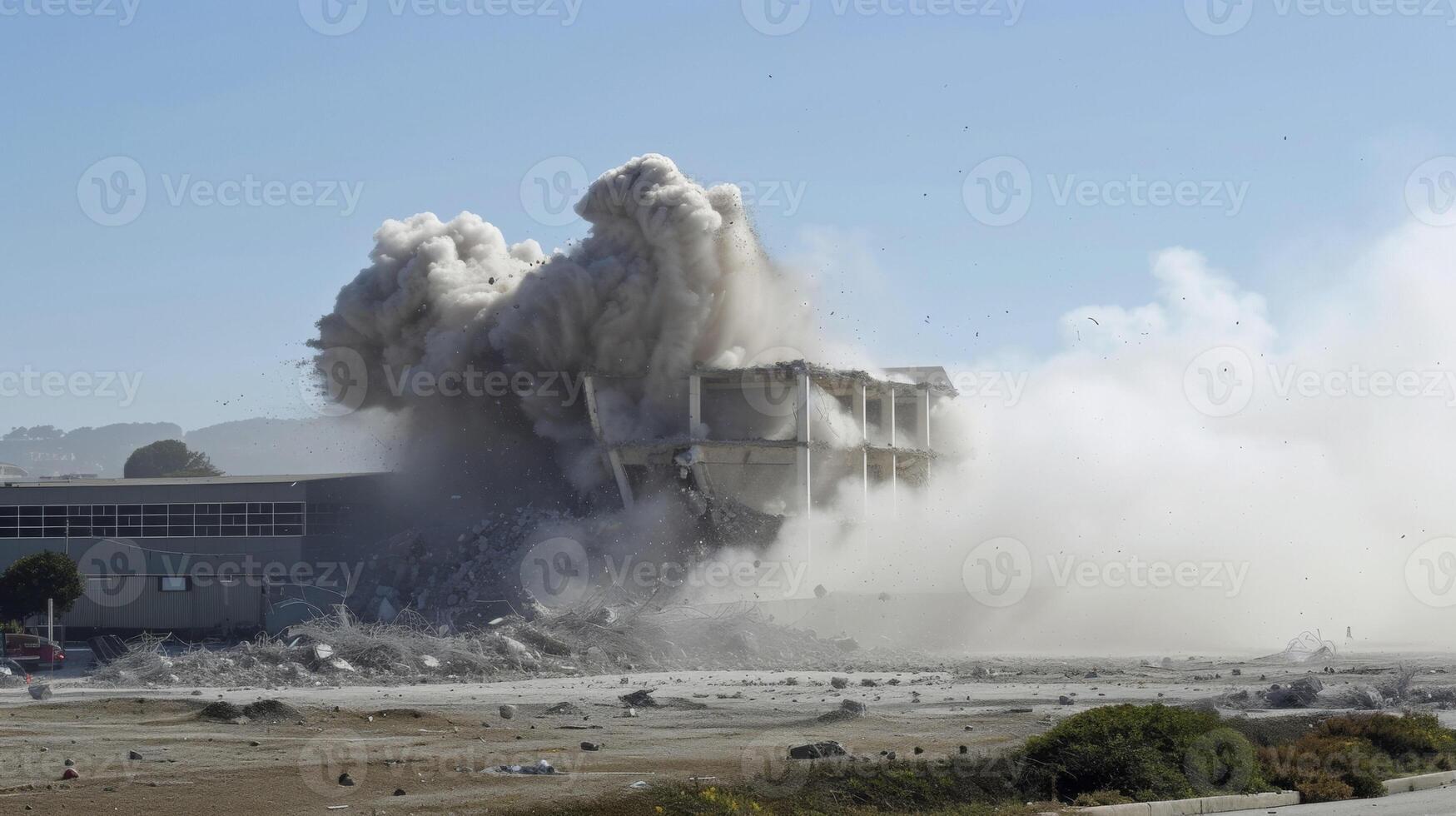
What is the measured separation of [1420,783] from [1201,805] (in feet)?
13.5

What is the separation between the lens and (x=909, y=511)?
219 feet

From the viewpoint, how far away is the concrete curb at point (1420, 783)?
20.4m

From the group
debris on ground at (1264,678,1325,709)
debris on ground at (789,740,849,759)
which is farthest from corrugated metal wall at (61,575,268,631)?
debris on ground at (789,740,849,759)

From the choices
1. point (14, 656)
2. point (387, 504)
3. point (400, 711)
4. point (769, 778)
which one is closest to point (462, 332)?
point (387, 504)

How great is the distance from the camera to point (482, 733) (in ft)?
87.3

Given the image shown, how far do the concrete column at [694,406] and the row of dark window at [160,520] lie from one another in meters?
17.3

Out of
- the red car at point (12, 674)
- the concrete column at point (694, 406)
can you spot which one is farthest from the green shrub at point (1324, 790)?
the concrete column at point (694, 406)

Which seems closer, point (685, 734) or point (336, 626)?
point (685, 734)

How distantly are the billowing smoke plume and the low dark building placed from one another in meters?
5.94

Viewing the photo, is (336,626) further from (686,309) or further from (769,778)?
(769,778)

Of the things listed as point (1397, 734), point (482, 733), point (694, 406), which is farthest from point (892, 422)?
point (1397, 734)

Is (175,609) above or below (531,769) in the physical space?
above

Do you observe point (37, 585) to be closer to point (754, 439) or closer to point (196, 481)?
point (196, 481)

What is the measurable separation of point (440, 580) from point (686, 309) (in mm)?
14202
